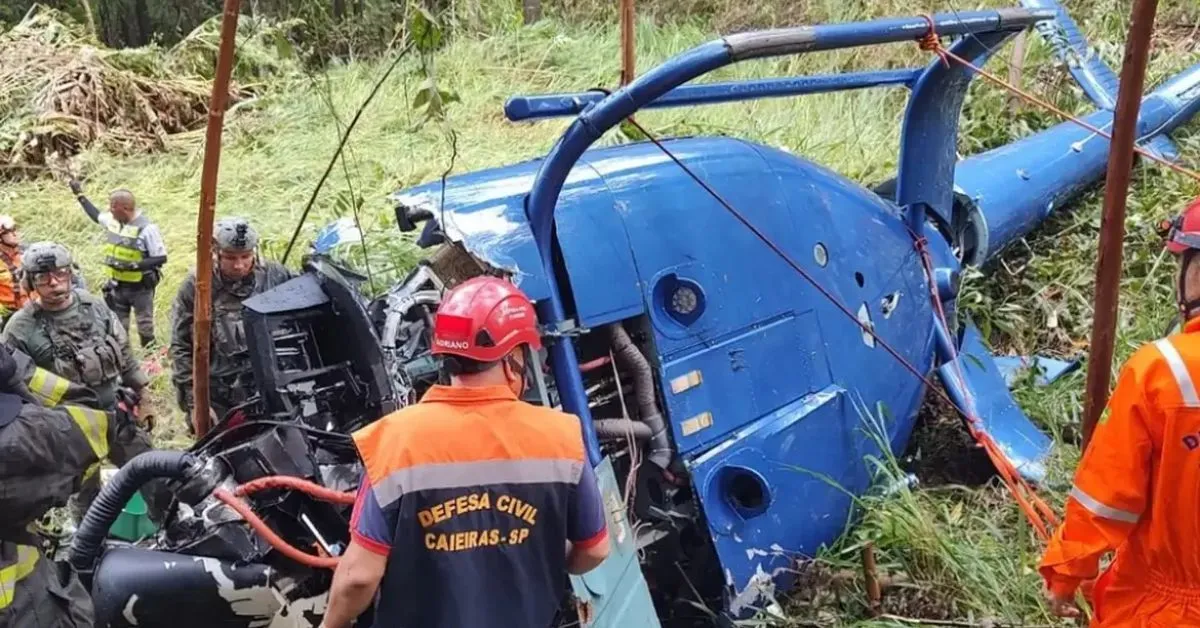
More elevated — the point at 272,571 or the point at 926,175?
the point at 926,175

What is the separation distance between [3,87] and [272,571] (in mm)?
11598

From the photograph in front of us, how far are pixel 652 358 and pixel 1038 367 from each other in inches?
95.0

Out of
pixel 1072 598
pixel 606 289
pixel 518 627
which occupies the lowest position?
pixel 1072 598

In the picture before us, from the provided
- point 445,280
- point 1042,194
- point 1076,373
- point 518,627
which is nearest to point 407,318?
point 445,280

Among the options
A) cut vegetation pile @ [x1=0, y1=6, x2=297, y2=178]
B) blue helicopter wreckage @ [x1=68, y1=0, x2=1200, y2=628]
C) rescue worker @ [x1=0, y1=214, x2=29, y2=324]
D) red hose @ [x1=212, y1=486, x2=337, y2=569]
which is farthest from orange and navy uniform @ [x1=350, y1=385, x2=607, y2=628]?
cut vegetation pile @ [x1=0, y1=6, x2=297, y2=178]

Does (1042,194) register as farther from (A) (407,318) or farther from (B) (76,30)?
(B) (76,30)

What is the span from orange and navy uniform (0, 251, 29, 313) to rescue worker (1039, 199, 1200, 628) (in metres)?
6.93

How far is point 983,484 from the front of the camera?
14.9ft

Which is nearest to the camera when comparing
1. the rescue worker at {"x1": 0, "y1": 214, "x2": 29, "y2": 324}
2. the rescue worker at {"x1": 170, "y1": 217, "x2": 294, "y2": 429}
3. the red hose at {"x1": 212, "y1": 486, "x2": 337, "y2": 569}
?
the red hose at {"x1": 212, "y1": 486, "x2": 337, "y2": 569}

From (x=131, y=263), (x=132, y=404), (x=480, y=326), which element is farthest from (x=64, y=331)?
(x=480, y=326)

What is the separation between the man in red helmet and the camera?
2.13m

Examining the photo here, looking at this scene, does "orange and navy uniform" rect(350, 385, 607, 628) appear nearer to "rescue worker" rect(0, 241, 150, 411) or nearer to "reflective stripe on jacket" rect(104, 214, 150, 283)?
"rescue worker" rect(0, 241, 150, 411)

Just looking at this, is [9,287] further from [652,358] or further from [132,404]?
[652,358]

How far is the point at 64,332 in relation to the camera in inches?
202
